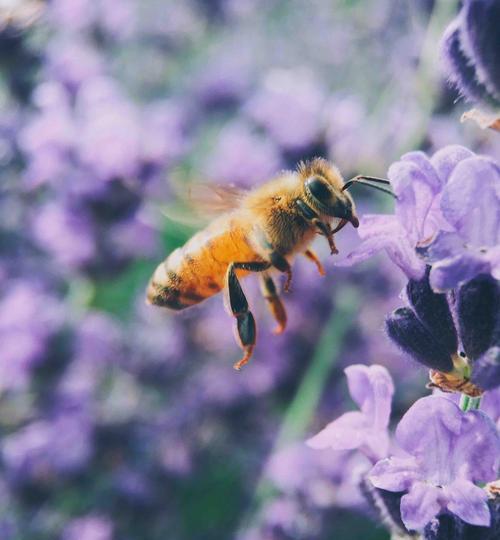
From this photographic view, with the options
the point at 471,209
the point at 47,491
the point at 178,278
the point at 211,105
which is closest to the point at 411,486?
the point at 471,209

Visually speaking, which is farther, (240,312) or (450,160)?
(240,312)

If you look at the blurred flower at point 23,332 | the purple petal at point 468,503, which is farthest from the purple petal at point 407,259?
the blurred flower at point 23,332

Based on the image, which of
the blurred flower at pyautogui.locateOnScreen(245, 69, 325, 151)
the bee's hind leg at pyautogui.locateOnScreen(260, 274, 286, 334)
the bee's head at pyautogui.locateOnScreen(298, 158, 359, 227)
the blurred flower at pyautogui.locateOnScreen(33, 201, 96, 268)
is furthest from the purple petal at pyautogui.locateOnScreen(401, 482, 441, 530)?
the blurred flower at pyautogui.locateOnScreen(245, 69, 325, 151)

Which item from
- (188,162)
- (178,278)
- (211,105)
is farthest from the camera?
(211,105)

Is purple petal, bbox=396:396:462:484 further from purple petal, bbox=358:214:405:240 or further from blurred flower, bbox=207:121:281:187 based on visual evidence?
blurred flower, bbox=207:121:281:187

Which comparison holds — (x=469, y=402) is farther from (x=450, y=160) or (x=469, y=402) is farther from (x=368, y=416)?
(x=450, y=160)

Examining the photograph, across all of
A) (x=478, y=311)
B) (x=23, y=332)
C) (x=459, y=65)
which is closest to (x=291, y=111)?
(x=23, y=332)

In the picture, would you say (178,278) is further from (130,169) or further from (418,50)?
(418,50)
